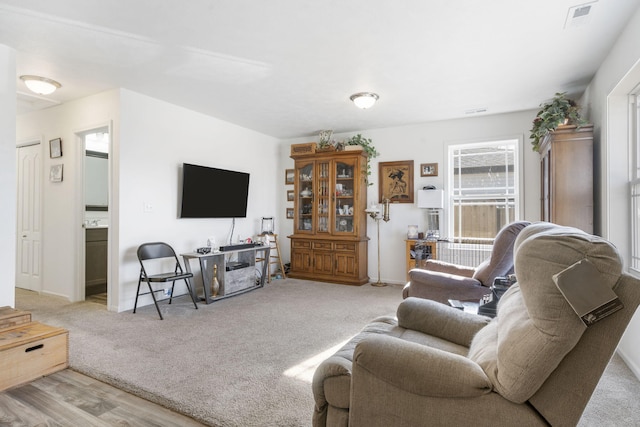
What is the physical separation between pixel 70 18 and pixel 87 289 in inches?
142

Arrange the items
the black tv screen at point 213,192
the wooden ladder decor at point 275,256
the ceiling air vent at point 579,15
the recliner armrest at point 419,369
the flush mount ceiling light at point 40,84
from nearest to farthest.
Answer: the recliner armrest at point 419,369 < the ceiling air vent at point 579,15 < the flush mount ceiling light at point 40,84 < the black tv screen at point 213,192 < the wooden ladder decor at point 275,256

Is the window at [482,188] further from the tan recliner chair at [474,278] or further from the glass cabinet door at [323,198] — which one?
the tan recliner chair at [474,278]

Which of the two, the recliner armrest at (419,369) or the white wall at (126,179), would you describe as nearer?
the recliner armrest at (419,369)

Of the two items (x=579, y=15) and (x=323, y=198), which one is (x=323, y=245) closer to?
(x=323, y=198)

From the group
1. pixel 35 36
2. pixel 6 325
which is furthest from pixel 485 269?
pixel 35 36

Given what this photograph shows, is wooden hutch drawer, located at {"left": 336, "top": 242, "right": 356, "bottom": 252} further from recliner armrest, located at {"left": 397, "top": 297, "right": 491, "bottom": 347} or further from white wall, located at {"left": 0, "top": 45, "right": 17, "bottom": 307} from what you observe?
white wall, located at {"left": 0, "top": 45, "right": 17, "bottom": 307}

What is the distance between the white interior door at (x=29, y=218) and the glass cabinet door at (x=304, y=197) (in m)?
3.72

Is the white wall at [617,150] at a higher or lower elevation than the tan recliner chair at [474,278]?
higher

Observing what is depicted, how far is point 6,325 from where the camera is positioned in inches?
98.9

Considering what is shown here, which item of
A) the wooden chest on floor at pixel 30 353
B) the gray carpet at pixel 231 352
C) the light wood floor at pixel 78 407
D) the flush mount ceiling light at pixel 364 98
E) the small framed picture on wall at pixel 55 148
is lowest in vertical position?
the light wood floor at pixel 78 407

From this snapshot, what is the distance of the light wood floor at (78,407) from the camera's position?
1.87m

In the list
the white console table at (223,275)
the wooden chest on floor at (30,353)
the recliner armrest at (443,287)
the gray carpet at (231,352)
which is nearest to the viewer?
the gray carpet at (231,352)

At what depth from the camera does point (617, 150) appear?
2.96 metres

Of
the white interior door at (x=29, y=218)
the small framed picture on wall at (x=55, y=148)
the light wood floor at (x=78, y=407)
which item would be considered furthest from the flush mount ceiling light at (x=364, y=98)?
the white interior door at (x=29, y=218)
